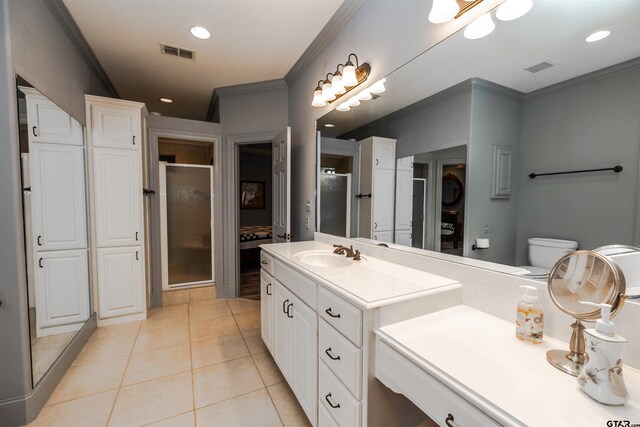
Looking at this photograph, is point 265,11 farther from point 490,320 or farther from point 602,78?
point 490,320

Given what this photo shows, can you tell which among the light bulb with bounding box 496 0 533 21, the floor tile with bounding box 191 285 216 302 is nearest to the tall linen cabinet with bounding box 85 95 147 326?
the floor tile with bounding box 191 285 216 302

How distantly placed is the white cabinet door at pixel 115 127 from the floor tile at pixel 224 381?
2.27 meters

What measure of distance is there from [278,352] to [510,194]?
168 centimetres

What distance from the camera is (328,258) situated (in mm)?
1979

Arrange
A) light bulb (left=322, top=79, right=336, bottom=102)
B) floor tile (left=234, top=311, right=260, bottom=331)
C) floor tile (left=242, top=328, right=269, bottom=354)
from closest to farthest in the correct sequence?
light bulb (left=322, top=79, right=336, bottom=102)
floor tile (left=242, top=328, right=269, bottom=354)
floor tile (left=234, top=311, right=260, bottom=331)

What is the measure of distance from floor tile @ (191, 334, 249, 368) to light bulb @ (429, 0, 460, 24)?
2.58 m

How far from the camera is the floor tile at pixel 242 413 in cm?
156

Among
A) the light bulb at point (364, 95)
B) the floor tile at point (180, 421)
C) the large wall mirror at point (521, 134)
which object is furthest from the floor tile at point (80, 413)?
the light bulb at point (364, 95)

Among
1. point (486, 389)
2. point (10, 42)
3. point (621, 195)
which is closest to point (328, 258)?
point (486, 389)

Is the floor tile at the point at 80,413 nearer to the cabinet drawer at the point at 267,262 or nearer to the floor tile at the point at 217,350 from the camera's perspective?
the floor tile at the point at 217,350

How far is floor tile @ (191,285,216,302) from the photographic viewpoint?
3.46 metres

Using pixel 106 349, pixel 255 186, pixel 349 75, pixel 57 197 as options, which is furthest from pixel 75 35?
pixel 255 186

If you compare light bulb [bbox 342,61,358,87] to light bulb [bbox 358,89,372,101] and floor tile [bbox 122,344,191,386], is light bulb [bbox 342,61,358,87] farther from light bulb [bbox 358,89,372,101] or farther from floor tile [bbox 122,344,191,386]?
floor tile [bbox 122,344,191,386]

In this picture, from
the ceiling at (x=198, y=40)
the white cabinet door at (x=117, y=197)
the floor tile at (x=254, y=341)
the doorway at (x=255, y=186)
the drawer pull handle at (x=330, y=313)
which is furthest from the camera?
the doorway at (x=255, y=186)
